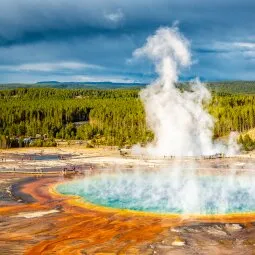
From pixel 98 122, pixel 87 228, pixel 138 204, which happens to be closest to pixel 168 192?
pixel 138 204

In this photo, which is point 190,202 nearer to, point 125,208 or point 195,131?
point 125,208

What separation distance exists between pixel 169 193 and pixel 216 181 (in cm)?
754

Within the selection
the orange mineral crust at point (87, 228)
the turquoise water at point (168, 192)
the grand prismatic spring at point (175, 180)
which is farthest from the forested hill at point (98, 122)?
the orange mineral crust at point (87, 228)

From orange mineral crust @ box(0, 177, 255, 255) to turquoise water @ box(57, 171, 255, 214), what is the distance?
190 centimetres

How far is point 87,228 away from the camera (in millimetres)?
23234

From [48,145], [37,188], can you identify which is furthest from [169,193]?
[48,145]

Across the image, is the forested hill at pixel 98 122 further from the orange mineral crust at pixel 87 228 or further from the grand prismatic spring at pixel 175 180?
the orange mineral crust at pixel 87 228

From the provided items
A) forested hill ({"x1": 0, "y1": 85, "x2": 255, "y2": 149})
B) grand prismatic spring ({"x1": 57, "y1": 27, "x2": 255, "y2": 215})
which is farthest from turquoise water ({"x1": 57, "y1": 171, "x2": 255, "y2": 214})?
forested hill ({"x1": 0, "y1": 85, "x2": 255, "y2": 149})

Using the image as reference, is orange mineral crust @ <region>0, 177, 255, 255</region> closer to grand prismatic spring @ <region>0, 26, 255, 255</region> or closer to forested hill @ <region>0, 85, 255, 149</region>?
grand prismatic spring @ <region>0, 26, 255, 255</region>

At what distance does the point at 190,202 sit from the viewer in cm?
3011

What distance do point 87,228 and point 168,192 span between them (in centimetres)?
1205

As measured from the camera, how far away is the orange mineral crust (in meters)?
19.9

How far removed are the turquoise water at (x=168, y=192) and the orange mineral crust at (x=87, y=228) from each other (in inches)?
74.9

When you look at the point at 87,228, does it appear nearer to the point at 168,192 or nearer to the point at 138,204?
the point at 138,204
